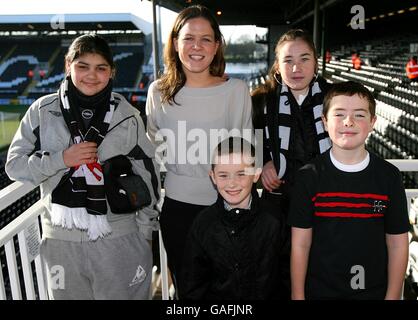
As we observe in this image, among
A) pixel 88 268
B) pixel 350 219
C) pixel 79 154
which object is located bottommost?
pixel 88 268

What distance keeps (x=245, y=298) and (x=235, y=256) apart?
161 millimetres

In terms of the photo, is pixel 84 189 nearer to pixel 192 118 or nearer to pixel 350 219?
pixel 192 118

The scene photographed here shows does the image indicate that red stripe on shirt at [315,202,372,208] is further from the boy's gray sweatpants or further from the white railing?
the boy's gray sweatpants

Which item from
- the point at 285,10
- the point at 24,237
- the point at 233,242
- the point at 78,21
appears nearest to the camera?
the point at 233,242

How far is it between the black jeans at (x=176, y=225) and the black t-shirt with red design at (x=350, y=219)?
46 cm

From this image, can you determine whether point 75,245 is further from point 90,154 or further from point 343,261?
point 343,261

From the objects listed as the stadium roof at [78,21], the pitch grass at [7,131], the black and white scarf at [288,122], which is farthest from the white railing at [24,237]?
the stadium roof at [78,21]

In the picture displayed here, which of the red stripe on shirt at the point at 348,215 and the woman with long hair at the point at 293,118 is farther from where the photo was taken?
the woman with long hair at the point at 293,118

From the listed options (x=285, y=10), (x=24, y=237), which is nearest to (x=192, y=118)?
(x=24, y=237)

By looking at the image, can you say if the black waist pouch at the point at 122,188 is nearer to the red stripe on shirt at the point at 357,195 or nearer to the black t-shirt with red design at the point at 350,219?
the black t-shirt with red design at the point at 350,219

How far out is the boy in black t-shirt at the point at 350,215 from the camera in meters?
1.41

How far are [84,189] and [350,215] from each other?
100 cm

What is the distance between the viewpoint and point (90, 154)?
5.14ft

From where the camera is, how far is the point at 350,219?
4.62 ft
